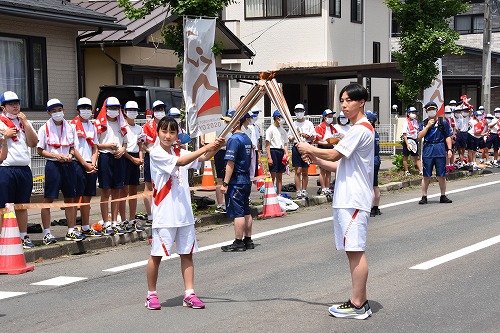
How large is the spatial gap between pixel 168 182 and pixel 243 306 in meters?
1.49

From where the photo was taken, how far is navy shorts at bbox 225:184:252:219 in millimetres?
10859

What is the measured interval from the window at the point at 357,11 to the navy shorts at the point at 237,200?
25609 millimetres

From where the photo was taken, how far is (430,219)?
1355 cm

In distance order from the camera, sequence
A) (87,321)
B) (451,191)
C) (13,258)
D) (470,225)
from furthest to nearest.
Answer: (451,191), (470,225), (13,258), (87,321)

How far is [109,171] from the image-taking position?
12195 mm

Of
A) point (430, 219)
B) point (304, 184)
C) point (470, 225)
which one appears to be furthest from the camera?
point (304, 184)

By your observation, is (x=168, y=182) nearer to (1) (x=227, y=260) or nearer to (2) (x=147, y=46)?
(1) (x=227, y=260)

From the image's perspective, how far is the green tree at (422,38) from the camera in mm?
21938

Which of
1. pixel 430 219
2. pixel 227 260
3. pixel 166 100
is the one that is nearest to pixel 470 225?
pixel 430 219

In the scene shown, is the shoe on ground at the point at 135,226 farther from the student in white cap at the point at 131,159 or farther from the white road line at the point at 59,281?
the white road line at the point at 59,281

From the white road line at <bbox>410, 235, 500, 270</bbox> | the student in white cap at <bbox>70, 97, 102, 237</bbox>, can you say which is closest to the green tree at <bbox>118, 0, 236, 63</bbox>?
the student in white cap at <bbox>70, 97, 102, 237</bbox>

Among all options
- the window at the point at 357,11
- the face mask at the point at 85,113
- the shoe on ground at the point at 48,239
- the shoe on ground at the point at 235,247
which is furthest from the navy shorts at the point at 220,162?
the window at the point at 357,11

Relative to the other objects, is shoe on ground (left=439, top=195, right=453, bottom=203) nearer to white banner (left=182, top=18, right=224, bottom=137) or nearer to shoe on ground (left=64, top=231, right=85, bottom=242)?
white banner (left=182, top=18, right=224, bottom=137)

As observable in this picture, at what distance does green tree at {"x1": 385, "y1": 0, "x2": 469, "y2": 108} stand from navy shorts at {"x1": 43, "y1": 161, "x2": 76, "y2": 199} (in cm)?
1360
